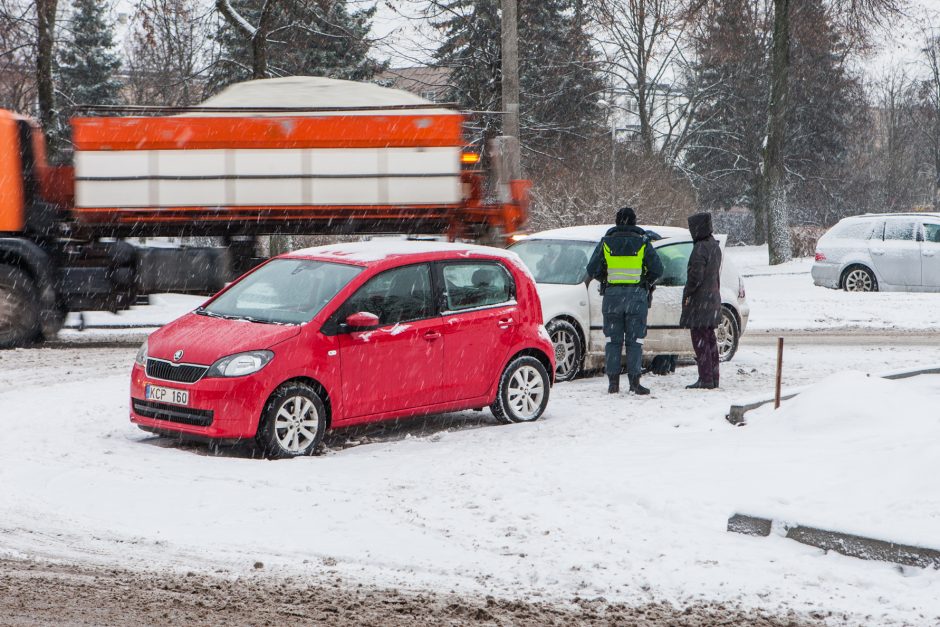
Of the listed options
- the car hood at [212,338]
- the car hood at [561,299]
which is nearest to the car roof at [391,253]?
the car hood at [212,338]

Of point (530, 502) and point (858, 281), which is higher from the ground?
point (858, 281)

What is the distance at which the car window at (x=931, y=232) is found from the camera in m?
22.1

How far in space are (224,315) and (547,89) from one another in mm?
32680

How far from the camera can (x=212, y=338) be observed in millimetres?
8617

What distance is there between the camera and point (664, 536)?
6273 millimetres

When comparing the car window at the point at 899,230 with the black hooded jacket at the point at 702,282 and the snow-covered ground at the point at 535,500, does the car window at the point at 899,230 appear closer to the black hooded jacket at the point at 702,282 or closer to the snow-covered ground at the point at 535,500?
the black hooded jacket at the point at 702,282

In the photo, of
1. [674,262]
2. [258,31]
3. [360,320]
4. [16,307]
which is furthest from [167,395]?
[258,31]

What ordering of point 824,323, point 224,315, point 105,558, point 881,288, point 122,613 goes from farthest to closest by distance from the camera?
point 881,288
point 824,323
point 224,315
point 105,558
point 122,613

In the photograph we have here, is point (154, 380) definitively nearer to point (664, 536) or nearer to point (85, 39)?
point (664, 536)

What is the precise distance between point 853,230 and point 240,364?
1732 cm

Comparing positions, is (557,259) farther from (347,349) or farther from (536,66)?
(536,66)

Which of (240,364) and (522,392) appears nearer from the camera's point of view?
(240,364)

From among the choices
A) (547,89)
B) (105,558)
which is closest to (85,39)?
(547,89)

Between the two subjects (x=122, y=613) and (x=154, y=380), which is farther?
(x=154, y=380)
